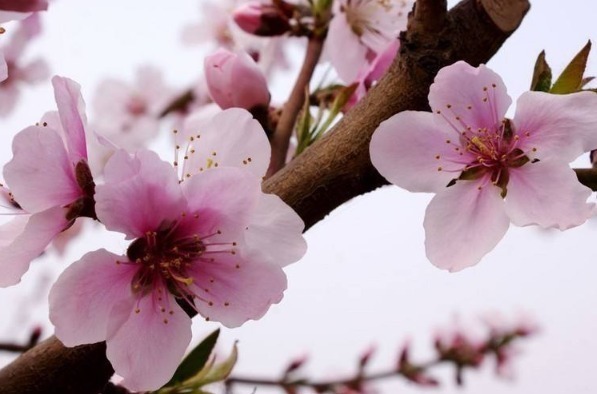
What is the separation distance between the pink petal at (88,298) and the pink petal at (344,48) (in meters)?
0.50

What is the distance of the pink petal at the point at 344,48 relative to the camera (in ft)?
3.14

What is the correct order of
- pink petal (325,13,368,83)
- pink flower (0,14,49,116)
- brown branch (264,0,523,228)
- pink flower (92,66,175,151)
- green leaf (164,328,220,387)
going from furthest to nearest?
1. pink flower (92,66,175,151)
2. pink flower (0,14,49,116)
3. pink petal (325,13,368,83)
4. green leaf (164,328,220,387)
5. brown branch (264,0,523,228)

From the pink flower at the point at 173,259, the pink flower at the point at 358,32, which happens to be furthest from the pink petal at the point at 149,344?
the pink flower at the point at 358,32

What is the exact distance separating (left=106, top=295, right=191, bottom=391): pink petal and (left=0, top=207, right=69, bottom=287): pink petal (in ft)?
0.25

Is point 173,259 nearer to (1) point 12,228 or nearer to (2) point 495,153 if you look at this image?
(1) point 12,228

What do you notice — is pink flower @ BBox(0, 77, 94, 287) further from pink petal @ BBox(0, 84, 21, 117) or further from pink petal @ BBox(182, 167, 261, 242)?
pink petal @ BBox(0, 84, 21, 117)

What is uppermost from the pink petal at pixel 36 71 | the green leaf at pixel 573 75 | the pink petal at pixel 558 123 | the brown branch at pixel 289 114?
the green leaf at pixel 573 75

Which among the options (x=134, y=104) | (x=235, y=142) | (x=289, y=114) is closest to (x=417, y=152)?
(x=235, y=142)

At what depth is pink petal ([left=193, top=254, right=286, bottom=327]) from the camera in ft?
1.70

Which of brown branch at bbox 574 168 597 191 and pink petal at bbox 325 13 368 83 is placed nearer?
brown branch at bbox 574 168 597 191

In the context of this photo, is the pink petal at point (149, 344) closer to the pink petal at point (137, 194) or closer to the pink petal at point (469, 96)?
the pink petal at point (137, 194)

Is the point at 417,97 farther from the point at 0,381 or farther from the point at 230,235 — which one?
the point at 0,381

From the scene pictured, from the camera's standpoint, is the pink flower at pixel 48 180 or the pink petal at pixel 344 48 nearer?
the pink flower at pixel 48 180

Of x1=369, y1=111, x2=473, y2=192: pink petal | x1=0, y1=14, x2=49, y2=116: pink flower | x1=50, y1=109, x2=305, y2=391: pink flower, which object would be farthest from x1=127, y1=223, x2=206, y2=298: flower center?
x1=0, y1=14, x2=49, y2=116: pink flower
